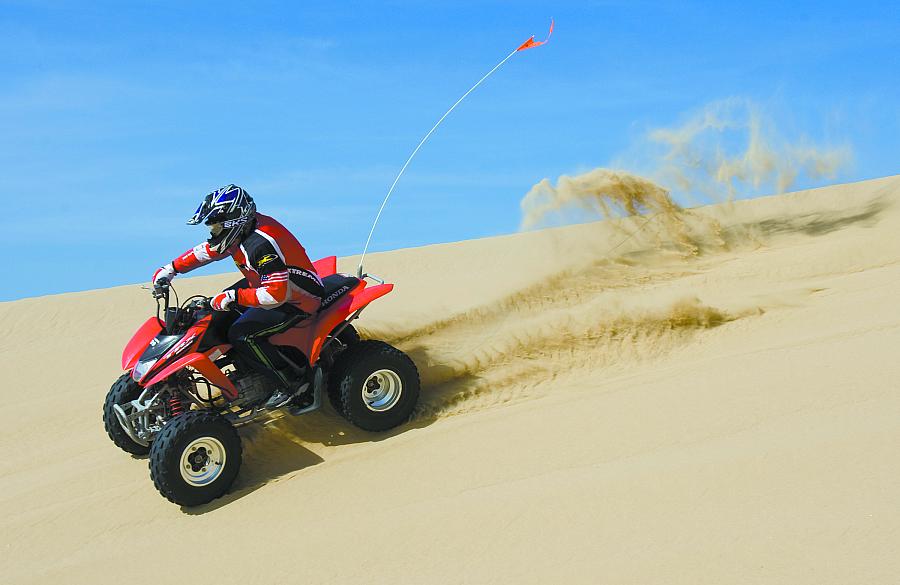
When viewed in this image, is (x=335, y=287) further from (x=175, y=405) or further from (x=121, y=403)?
(x=121, y=403)

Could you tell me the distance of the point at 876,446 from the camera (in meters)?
5.06

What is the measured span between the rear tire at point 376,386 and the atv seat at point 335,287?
0.41m

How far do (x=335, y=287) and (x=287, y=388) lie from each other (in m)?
0.88

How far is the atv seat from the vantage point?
6672 mm

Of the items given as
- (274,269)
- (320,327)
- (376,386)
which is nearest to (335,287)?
(320,327)

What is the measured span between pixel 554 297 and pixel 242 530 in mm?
4477

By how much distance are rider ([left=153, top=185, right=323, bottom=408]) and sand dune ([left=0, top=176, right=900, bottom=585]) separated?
76cm

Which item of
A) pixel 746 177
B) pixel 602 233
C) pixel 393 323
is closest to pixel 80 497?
pixel 393 323

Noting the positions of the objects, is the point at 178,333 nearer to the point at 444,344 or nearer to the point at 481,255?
the point at 444,344

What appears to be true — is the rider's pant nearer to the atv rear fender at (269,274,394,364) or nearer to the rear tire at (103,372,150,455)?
the atv rear fender at (269,274,394,364)

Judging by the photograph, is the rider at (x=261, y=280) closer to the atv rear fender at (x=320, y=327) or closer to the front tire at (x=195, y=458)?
the atv rear fender at (x=320, y=327)

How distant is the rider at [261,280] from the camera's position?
6.15 m

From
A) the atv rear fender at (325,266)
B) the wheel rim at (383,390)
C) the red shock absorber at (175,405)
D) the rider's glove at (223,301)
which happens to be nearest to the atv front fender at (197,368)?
the red shock absorber at (175,405)

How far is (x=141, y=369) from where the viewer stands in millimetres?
6137
